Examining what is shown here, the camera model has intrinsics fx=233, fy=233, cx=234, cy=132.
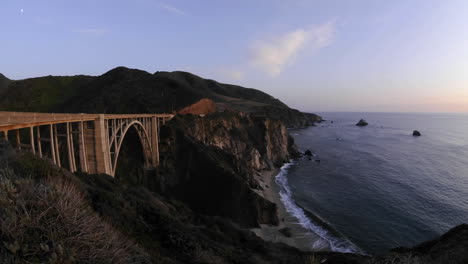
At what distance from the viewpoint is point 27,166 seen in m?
6.54

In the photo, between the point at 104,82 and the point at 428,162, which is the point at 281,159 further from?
the point at 104,82

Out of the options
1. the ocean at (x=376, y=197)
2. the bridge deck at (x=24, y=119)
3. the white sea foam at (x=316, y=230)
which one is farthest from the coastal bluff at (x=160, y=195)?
the ocean at (x=376, y=197)

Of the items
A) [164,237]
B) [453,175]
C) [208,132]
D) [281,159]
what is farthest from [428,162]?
[164,237]

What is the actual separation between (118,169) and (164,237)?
83.6ft

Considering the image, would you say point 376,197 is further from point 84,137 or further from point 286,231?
point 84,137

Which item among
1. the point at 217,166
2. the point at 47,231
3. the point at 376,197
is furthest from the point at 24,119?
the point at 376,197

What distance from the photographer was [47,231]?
3.50 meters

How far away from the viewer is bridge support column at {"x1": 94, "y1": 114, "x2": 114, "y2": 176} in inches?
730

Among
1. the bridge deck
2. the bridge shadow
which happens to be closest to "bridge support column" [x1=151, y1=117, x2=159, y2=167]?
the bridge shadow

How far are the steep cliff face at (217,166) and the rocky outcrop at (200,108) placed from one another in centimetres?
417

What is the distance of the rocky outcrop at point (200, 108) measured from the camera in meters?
50.8

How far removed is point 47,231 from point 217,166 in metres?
25.6

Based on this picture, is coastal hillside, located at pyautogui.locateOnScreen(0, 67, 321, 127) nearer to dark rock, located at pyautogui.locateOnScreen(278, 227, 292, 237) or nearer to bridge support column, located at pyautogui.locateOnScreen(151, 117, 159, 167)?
bridge support column, located at pyautogui.locateOnScreen(151, 117, 159, 167)

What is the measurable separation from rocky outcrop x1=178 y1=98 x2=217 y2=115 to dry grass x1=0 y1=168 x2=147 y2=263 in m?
46.9
